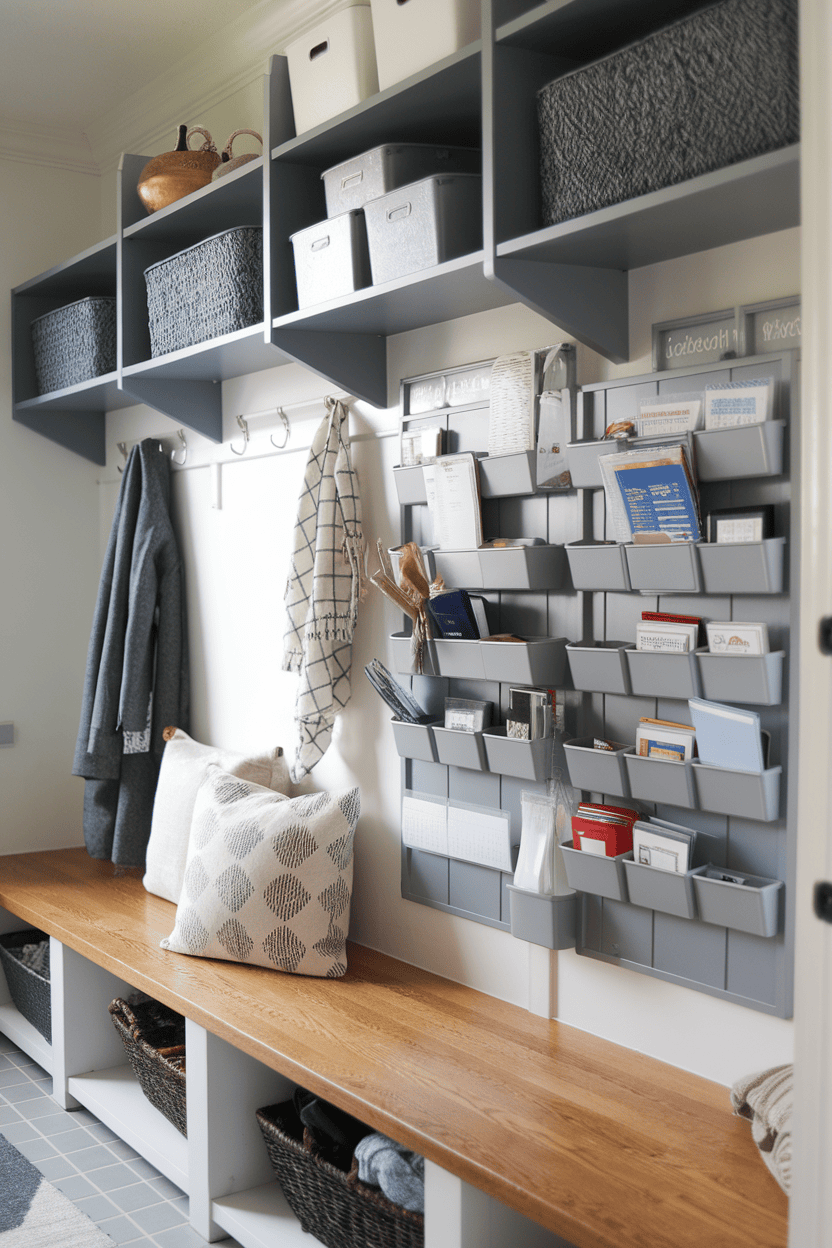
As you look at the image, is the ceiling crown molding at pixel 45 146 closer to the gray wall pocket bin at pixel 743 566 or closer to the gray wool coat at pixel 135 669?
the gray wool coat at pixel 135 669

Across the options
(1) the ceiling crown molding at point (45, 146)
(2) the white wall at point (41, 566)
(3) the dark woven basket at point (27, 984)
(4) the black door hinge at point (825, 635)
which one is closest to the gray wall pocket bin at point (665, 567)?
(4) the black door hinge at point (825, 635)

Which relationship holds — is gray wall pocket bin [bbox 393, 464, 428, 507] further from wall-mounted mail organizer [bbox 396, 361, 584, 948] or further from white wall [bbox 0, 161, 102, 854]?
white wall [bbox 0, 161, 102, 854]

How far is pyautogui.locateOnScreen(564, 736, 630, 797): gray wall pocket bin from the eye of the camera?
177 centimetres

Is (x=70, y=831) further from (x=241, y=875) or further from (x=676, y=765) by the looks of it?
(x=676, y=765)

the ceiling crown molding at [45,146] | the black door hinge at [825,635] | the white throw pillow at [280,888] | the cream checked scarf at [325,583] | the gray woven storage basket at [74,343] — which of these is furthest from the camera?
the ceiling crown molding at [45,146]

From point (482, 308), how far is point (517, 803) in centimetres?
97

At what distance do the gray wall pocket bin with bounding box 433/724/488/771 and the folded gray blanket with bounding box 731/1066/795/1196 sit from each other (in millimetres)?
704

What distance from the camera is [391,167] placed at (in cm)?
197

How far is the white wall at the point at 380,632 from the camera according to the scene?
1742 mm

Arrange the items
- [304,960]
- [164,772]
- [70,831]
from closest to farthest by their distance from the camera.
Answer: [304,960] → [164,772] → [70,831]

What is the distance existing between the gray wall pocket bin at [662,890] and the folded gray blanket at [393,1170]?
0.57m

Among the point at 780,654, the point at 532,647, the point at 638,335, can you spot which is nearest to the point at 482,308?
the point at 638,335

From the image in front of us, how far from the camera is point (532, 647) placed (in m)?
1.88

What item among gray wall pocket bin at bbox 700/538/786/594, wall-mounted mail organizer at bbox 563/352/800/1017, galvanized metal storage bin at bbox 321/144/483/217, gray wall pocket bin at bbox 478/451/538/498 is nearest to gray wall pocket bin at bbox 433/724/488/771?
wall-mounted mail organizer at bbox 563/352/800/1017
